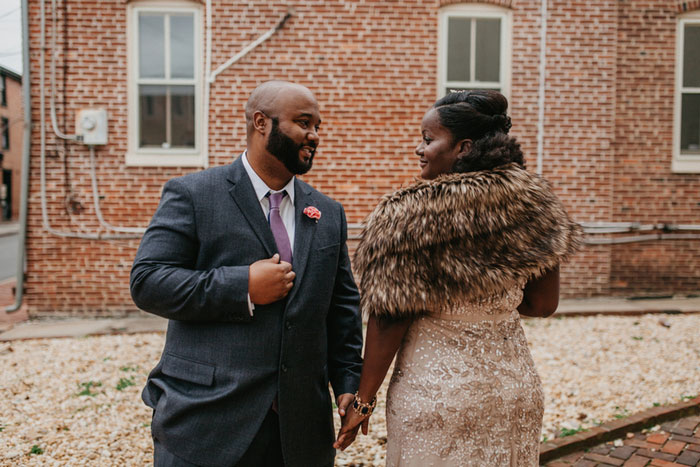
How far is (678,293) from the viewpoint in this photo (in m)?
8.11

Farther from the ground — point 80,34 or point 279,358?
point 80,34

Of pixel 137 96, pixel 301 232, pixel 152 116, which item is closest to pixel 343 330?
pixel 301 232

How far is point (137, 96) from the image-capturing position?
24.5ft

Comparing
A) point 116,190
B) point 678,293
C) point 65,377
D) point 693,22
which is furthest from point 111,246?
point 693,22

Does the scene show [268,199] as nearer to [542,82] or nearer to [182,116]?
[182,116]

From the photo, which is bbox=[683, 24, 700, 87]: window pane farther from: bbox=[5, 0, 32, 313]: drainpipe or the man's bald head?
bbox=[5, 0, 32, 313]: drainpipe

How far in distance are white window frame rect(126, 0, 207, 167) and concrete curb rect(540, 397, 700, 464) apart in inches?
214

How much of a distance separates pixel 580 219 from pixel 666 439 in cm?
436

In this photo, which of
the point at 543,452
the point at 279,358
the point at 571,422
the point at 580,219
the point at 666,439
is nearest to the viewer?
the point at 279,358

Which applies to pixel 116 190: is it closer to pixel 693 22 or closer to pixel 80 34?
pixel 80 34

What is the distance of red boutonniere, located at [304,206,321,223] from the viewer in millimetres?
2059

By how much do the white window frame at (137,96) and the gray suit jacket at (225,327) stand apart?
5.70 meters

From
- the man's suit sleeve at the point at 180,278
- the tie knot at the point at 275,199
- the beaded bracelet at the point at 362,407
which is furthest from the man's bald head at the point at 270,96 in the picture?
the beaded bracelet at the point at 362,407

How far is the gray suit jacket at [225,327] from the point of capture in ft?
5.96
